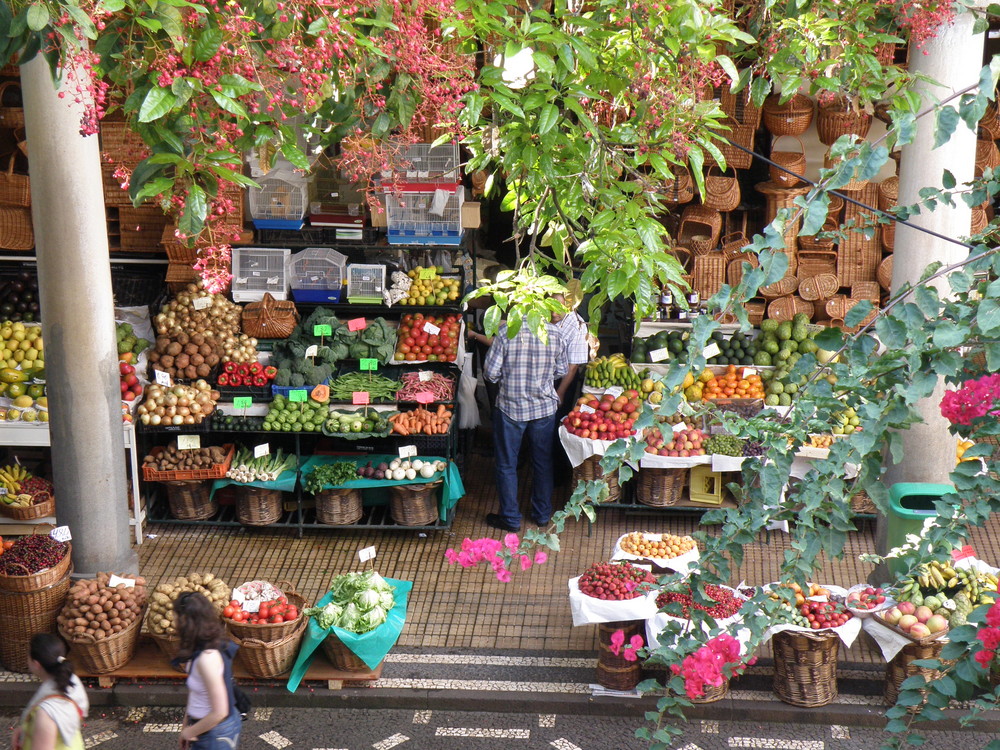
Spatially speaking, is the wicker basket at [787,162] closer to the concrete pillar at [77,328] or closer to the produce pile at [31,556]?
the concrete pillar at [77,328]

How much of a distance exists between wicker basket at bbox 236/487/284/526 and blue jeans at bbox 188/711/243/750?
314 cm

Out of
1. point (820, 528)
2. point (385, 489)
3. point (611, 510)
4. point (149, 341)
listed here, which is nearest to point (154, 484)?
point (149, 341)

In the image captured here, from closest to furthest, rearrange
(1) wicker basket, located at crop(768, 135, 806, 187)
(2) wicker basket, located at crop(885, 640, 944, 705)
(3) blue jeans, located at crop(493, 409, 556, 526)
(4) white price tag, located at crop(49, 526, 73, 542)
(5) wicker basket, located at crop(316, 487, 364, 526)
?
(2) wicker basket, located at crop(885, 640, 944, 705) → (4) white price tag, located at crop(49, 526, 73, 542) → (5) wicker basket, located at crop(316, 487, 364, 526) → (3) blue jeans, located at crop(493, 409, 556, 526) → (1) wicker basket, located at crop(768, 135, 806, 187)

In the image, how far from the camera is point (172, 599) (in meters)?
5.92

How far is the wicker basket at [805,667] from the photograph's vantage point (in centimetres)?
556

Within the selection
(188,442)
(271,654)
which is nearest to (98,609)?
(271,654)

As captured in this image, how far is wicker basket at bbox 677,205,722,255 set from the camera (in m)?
8.63

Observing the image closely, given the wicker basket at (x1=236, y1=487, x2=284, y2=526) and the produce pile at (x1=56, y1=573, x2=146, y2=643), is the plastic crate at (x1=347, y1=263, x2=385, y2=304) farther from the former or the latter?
the produce pile at (x1=56, y1=573, x2=146, y2=643)

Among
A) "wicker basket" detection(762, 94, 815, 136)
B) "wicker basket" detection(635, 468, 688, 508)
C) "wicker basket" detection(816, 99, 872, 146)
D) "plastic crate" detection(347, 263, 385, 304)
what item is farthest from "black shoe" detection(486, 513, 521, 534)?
"wicker basket" detection(816, 99, 872, 146)

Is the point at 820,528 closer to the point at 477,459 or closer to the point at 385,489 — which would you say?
the point at 385,489

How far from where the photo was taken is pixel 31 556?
6.02m

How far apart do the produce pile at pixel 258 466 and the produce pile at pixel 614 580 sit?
101 inches

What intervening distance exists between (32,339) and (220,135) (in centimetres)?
526

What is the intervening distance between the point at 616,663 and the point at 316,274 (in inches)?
152
